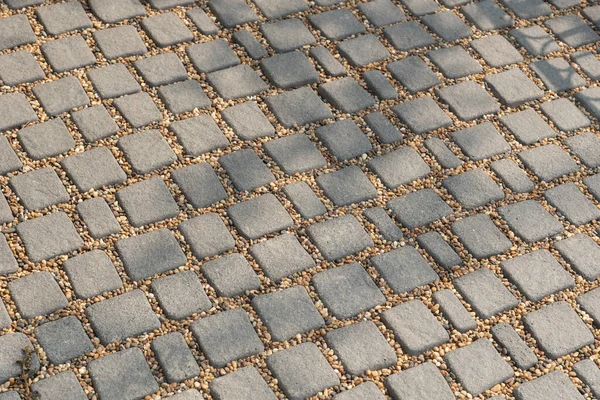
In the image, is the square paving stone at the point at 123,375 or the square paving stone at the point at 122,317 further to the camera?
the square paving stone at the point at 122,317

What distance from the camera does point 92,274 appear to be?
382cm

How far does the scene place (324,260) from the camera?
4.00 m

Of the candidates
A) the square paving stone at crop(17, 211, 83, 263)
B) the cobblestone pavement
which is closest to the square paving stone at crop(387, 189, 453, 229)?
the cobblestone pavement

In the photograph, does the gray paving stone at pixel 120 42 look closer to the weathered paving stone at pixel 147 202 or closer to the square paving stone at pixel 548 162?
the weathered paving stone at pixel 147 202

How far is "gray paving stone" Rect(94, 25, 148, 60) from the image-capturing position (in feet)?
15.9

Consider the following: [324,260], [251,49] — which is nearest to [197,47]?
[251,49]

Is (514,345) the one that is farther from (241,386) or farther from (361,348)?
(241,386)

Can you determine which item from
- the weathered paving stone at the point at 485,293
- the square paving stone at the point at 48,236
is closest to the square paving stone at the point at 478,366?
the weathered paving stone at the point at 485,293

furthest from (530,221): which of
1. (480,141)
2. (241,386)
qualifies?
(241,386)

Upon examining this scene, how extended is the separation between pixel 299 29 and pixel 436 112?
3.14ft

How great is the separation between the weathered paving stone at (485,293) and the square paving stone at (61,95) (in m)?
2.06

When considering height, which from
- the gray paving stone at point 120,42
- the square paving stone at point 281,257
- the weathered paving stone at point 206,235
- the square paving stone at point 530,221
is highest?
the square paving stone at point 530,221

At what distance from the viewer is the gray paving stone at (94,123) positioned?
441 cm

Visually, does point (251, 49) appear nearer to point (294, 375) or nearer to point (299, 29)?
point (299, 29)
